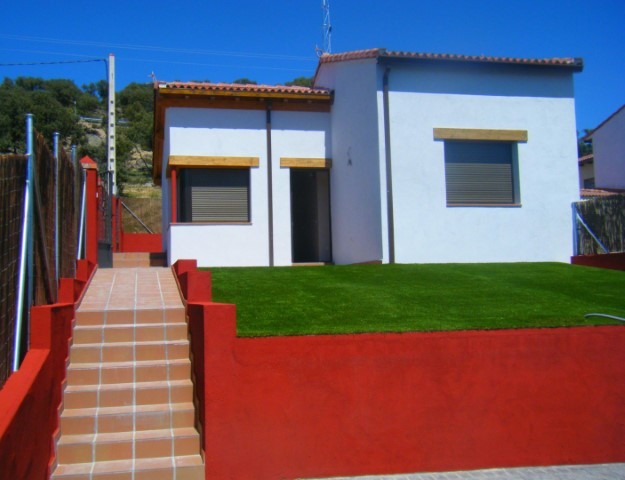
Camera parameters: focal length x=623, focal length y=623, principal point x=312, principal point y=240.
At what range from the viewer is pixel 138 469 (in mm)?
6082

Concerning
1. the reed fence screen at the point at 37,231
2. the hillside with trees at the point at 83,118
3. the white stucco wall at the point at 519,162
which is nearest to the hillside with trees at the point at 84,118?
the hillside with trees at the point at 83,118

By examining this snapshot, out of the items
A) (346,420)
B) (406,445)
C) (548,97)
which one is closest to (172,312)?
(346,420)

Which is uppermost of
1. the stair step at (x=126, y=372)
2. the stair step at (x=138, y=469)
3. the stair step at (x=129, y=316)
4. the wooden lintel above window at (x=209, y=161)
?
the wooden lintel above window at (x=209, y=161)

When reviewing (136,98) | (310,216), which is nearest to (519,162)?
(310,216)

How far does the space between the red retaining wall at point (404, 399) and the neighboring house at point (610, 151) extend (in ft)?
55.8

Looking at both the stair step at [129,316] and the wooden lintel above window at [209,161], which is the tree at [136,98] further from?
the stair step at [129,316]

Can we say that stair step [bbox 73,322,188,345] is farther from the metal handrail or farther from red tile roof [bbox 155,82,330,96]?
red tile roof [bbox 155,82,330,96]

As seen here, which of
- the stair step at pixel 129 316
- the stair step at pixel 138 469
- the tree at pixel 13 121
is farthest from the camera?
the tree at pixel 13 121

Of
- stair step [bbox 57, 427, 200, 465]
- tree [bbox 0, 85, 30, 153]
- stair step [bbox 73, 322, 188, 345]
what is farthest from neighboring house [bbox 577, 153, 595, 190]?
tree [bbox 0, 85, 30, 153]

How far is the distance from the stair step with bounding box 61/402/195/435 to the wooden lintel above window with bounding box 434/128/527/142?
9248mm

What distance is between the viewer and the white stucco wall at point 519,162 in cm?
1364

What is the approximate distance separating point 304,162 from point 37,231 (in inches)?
Answer: 367

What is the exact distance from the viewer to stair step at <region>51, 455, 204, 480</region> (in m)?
5.95

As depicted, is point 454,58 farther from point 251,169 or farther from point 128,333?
point 128,333
